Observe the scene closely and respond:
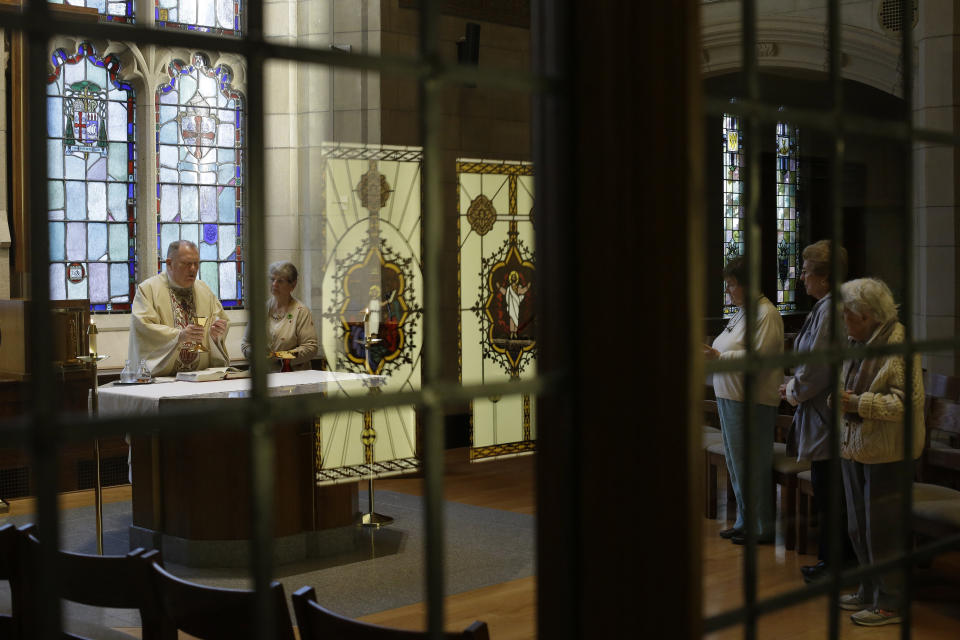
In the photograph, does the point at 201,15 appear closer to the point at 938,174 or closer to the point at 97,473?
the point at 97,473

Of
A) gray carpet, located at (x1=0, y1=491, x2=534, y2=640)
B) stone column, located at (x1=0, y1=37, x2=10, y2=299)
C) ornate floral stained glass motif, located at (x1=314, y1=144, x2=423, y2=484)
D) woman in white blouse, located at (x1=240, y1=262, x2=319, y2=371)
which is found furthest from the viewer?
stone column, located at (x1=0, y1=37, x2=10, y2=299)

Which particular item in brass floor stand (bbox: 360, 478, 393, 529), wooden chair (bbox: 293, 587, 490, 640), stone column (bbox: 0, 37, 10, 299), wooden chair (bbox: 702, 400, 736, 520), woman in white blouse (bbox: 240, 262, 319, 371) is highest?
stone column (bbox: 0, 37, 10, 299)

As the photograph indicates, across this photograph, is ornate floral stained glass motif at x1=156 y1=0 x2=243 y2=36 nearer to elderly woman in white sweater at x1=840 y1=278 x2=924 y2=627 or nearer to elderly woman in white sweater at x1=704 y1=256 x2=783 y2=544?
elderly woman in white sweater at x1=704 y1=256 x2=783 y2=544

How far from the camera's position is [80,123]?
8602 millimetres

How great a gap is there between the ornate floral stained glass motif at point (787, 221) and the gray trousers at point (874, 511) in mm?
10071

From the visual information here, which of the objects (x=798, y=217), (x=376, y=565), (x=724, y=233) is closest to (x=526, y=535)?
(x=376, y=565)

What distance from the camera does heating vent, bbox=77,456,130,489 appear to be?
7.34 m

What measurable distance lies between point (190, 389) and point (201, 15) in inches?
188

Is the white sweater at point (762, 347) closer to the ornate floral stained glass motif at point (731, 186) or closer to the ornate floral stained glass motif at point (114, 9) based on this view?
the ornate floral stained glass motif at point (114, 9)

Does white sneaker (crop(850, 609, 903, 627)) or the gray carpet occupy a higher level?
white sneaker (crop(850, 609, 903, 627))

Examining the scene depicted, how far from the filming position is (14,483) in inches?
272

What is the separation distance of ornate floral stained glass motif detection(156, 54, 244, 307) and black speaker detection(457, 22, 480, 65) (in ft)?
7.05

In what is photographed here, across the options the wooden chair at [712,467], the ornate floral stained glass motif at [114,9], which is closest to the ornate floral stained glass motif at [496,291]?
the wooden chair at [712,467]

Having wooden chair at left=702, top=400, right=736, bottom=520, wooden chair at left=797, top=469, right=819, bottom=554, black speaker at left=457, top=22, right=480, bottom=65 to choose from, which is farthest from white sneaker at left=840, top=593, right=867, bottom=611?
black speaker at left=457, top=22, right=480, bottom=65
